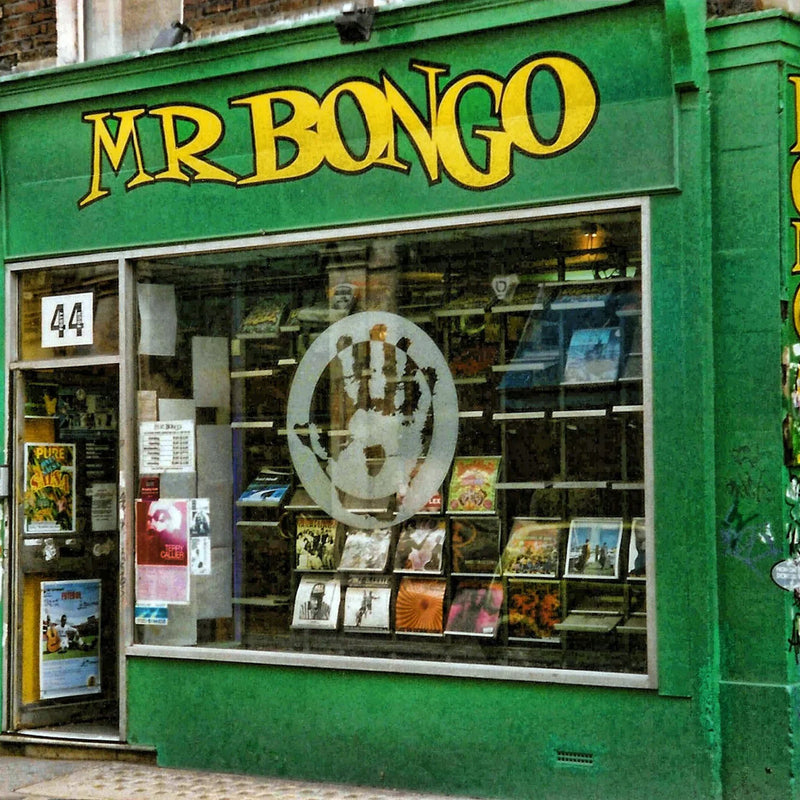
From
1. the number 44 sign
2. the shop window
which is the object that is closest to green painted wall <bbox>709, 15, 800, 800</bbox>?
the shop window

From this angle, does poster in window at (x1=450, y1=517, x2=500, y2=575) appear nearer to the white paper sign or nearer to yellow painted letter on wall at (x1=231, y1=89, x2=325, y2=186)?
the white paper sign

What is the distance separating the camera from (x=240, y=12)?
9.35m

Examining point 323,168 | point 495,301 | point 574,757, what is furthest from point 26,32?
point 574,757

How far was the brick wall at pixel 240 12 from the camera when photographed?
909cm

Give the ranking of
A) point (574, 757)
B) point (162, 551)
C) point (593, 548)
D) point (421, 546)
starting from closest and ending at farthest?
1. point (574, 757)
2. point (593, 548)
3. point (421, 546)
4. point (162, 551)

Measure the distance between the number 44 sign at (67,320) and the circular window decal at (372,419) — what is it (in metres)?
1.74

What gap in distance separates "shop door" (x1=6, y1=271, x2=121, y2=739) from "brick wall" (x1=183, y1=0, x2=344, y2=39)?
188 cm

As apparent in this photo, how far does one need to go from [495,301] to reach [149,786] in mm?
3685

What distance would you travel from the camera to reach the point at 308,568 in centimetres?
898

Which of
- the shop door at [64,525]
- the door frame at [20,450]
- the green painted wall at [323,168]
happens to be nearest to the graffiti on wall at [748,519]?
the green painted wall at [323,168]

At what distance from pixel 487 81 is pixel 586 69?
24.7 inches

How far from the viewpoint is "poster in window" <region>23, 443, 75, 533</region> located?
33.0ft

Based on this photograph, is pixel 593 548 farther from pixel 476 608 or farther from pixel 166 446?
pixel 166 446

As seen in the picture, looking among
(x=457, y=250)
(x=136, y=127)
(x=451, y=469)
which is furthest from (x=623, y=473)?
(x=136, y=127)
